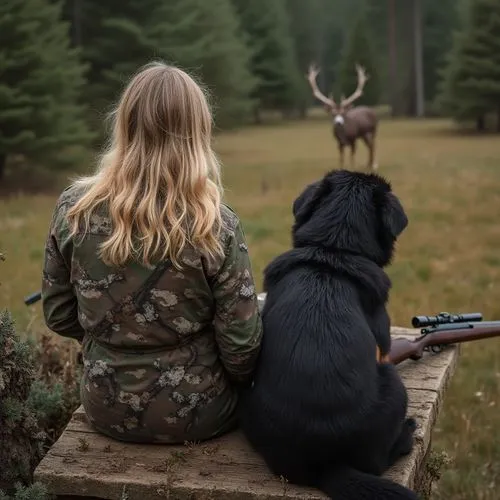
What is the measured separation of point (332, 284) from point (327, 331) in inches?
8.9

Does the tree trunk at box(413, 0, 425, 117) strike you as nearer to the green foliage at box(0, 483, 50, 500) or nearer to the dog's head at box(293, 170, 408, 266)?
the dog's head at box(293, 170, 408, 266)

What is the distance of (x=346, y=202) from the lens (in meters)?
3.19

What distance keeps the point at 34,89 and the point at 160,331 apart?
48.3ft

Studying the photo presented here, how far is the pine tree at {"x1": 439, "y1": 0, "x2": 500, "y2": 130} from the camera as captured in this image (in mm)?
32688

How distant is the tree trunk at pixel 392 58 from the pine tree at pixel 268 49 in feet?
22.5

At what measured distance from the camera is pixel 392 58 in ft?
160

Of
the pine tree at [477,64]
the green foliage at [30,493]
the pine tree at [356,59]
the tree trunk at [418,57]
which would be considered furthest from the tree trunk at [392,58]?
the green foliage at [30,493]

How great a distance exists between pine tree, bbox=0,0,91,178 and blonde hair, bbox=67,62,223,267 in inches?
535

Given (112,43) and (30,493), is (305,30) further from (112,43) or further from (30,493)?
(30,493)

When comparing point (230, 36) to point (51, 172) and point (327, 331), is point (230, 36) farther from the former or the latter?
point (327, 331)

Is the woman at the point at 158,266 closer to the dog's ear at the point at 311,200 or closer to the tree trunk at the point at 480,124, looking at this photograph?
the dog's ear at the point at 311,200

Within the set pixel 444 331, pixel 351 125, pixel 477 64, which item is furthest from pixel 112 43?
pixel 444 331

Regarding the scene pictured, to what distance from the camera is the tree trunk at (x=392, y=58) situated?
48.5m

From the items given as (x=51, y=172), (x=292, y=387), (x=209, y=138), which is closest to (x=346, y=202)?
(x=209, y=138)
